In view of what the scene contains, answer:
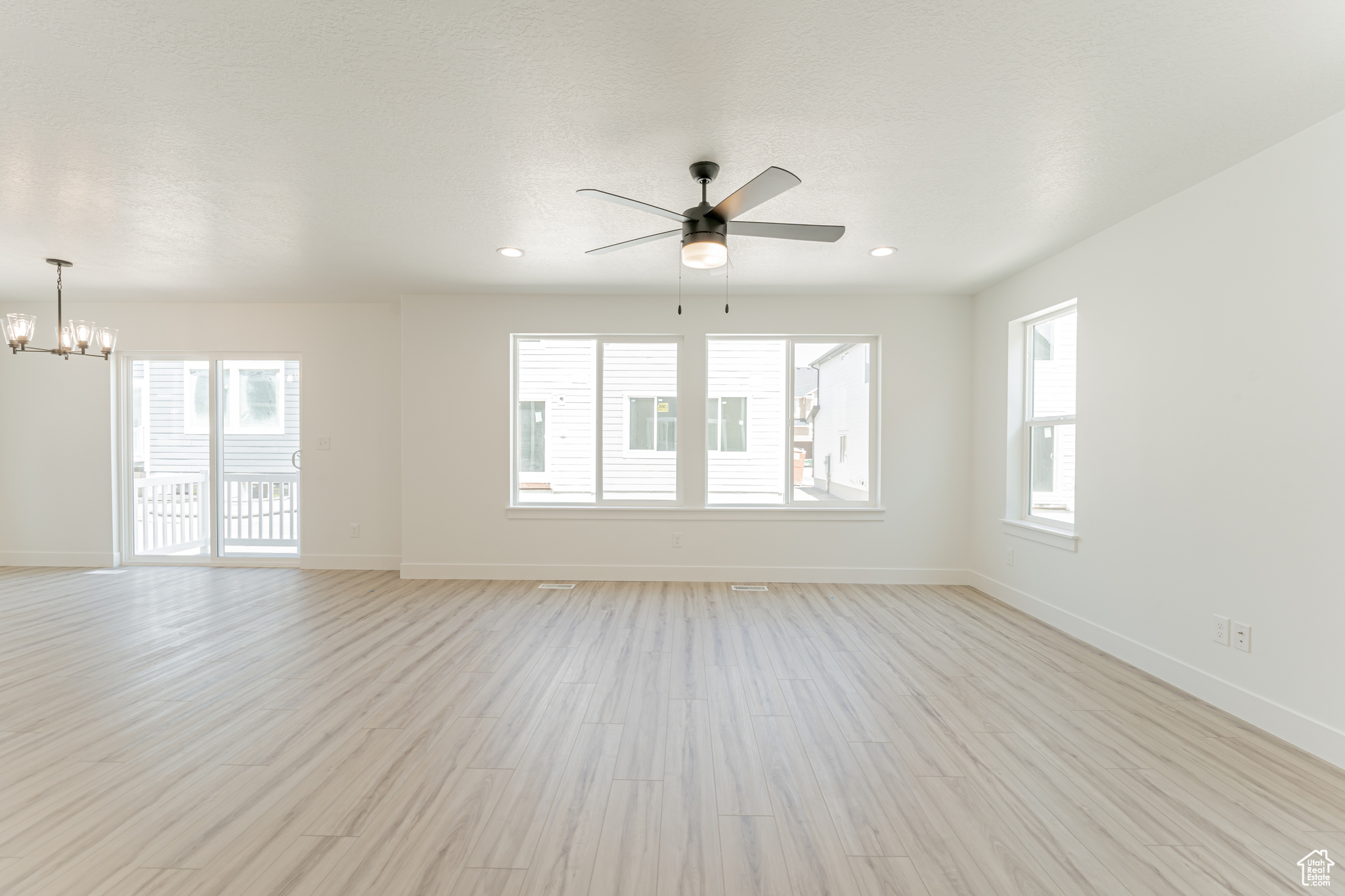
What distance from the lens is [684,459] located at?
17.4ft

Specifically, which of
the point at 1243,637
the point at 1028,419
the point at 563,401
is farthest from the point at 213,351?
the point at 1243,637

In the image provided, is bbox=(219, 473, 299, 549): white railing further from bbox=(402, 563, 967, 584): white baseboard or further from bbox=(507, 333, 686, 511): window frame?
bbox=(507, 333, 686, 511): window frame

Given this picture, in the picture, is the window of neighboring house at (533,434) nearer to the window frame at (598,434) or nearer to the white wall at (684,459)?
the window frame at (598,434)

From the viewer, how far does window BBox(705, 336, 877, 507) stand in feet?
17.5

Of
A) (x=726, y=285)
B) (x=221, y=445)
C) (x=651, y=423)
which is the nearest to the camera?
(x=726, y=285)

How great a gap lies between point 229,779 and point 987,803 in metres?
2.73

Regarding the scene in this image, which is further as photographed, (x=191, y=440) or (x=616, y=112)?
(x=191, y=440)

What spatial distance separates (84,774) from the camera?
7.10 feet

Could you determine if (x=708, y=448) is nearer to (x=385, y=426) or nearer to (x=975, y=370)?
(x=975, y=370)

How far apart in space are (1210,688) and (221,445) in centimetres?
783

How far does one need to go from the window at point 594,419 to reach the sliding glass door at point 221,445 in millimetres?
2374

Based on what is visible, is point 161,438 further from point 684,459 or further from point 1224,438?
point 1224,438

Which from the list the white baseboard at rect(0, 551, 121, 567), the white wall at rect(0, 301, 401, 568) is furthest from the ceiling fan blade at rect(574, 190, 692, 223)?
the white baseboard at rect(0, 551, 121, 567)

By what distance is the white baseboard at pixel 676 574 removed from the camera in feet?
17.0
